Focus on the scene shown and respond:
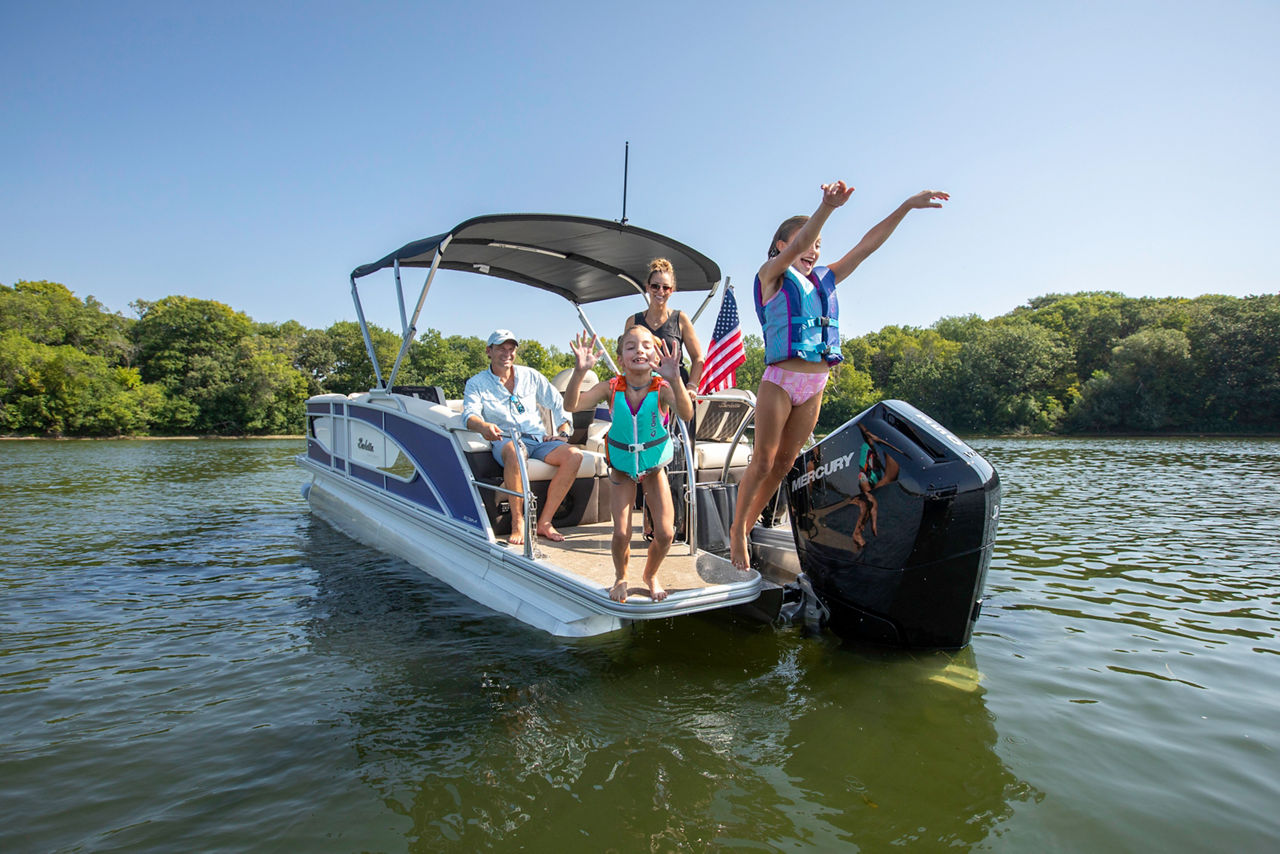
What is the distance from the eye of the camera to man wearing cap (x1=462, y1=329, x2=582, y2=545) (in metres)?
5.07

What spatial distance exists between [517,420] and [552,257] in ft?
7.03

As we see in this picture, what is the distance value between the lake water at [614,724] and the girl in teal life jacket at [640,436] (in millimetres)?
844

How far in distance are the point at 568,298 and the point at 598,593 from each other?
17.0ft

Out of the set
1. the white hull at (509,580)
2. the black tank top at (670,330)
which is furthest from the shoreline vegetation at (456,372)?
the black tank top at (670,330)

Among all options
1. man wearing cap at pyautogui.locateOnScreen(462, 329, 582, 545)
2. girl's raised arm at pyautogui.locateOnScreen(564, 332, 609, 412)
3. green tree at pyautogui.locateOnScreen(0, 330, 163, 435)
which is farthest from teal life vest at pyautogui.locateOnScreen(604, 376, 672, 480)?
green tree at pyautogui.locateOnScreen(0, 330, 163, 435)

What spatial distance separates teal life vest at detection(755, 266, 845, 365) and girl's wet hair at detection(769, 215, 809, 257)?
21 cm

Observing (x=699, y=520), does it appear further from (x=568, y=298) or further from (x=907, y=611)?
(x=568, y=298)

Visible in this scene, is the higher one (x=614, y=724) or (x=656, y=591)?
(x=656, y=591)

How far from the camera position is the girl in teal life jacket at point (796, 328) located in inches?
145

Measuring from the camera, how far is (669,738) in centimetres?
322

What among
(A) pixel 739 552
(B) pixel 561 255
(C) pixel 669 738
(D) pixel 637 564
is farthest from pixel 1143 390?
(C) pixel 669 738

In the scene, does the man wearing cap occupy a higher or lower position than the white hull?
higher

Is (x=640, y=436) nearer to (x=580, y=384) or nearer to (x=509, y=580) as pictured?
(x=580, y=384)

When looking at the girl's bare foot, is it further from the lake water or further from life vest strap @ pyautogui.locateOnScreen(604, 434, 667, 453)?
life vest strap @ pyautogui.locateOnScreen(604, 434, 667, 453)
